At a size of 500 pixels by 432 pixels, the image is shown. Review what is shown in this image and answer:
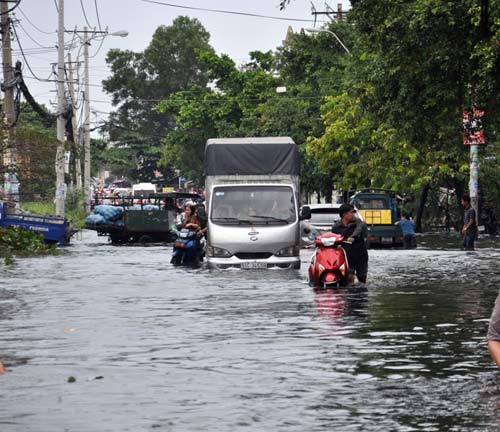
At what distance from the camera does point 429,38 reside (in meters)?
28.2

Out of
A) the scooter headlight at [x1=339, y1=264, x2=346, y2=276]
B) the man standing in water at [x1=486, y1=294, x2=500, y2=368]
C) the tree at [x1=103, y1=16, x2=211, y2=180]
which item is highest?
the tree at [x1=103, y1=16, x2=211, y2=180]

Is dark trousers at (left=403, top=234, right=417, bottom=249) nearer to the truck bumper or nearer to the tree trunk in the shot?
the truck bumper

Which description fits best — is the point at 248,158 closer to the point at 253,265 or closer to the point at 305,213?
the point at 305,213

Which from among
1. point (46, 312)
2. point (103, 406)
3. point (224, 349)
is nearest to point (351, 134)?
point (46, 312)

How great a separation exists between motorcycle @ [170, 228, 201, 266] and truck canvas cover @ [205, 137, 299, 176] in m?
1.59

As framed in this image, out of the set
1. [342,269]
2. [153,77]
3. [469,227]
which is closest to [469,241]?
[469,227]

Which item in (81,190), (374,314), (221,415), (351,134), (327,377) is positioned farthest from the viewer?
(81,190)

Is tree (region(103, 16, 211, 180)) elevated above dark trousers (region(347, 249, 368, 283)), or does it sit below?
above

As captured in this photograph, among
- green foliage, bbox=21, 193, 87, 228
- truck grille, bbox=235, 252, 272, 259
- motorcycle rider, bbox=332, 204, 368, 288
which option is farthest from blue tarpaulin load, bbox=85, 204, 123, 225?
motorcycle rider, bbox=332, 204, 368, 288

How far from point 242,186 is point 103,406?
2062 cm

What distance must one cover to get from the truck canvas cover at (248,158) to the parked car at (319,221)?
972 cm

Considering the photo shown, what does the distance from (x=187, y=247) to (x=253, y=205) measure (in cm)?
400

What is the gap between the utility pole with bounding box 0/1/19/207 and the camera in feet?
140

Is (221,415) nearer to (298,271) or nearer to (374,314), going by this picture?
(374,314)
